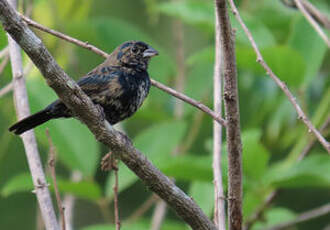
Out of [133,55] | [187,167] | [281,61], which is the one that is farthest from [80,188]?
[281,61]

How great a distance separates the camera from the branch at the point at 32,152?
2.95m

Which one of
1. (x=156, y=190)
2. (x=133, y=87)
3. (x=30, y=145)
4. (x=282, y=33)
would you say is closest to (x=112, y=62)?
(x=133, y=87)

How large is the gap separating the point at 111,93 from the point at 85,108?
1181mm

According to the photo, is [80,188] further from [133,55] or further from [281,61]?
[281,61]

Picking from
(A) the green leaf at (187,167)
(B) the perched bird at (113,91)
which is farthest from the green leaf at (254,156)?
(B) the perched bird at (113,91)

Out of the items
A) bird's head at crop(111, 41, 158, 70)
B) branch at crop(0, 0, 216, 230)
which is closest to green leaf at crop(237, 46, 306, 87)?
bird's head at crop(111, 41, 158, 70)

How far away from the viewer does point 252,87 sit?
5410 mm

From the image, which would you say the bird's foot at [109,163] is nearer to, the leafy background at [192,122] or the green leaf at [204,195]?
the leafy background at [192,122]

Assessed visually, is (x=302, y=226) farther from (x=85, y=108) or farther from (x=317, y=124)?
(x=85, y=108)

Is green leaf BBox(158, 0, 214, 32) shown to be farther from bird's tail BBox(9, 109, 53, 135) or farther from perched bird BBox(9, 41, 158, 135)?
bird's tail BBox(9, 109, 53, 135)

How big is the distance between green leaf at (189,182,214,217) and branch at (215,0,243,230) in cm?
113

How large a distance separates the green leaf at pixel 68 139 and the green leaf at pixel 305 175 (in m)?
1.06

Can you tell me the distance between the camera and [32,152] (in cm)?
312

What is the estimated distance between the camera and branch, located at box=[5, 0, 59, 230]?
116 inches
